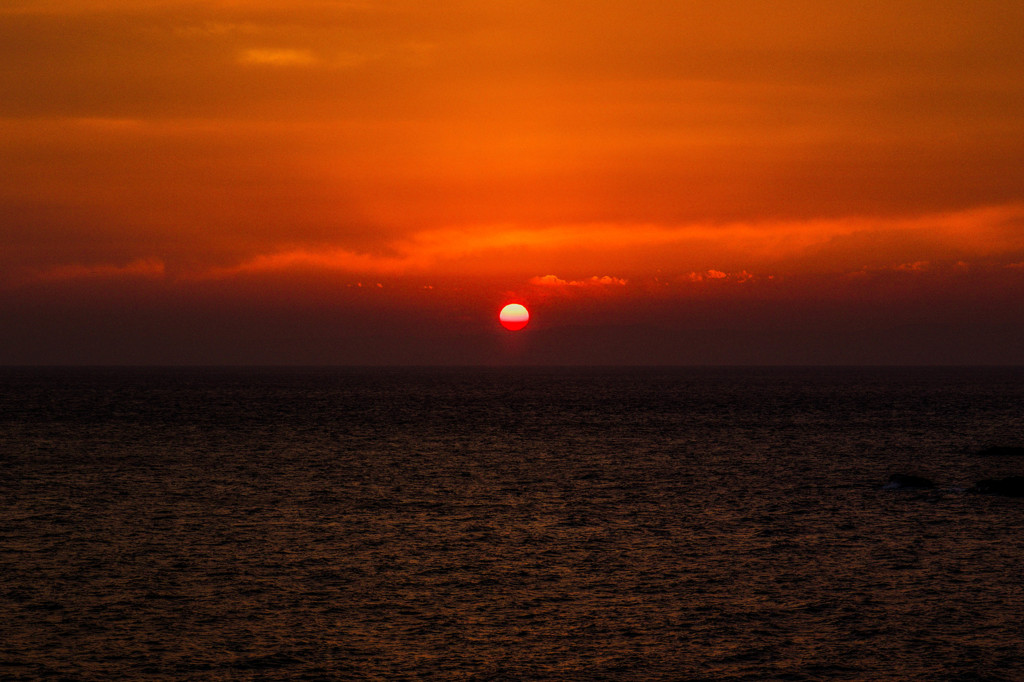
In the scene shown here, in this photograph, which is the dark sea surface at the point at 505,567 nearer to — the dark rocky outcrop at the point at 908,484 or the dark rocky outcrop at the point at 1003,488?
the dark rocky outcrop at the point at 908,484

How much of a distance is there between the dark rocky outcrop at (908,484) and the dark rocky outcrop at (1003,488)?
2.50 m

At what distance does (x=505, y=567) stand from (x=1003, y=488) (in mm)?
33063

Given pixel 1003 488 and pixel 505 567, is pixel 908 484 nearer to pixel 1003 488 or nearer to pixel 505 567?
pixel 1003 488

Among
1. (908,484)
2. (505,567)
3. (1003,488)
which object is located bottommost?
(908,484)

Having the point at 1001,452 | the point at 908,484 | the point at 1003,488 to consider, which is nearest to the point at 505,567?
the point at 908,484

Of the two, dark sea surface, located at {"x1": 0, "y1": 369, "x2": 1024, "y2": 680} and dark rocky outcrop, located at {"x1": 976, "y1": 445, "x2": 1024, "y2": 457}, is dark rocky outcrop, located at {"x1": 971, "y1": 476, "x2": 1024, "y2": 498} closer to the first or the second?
dark sea surface, located at {"x1": 0, "y1": 369, "x2": 1024, "y2": 680}

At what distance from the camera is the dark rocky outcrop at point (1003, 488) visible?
174 ft

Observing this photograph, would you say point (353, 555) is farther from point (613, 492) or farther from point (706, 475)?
point (706, 475)

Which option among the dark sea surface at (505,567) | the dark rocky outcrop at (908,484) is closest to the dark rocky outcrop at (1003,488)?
the dark sea surface at (505,567)

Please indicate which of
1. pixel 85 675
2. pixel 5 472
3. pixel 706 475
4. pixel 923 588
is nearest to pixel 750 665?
pixel 923 588

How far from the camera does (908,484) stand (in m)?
56.8

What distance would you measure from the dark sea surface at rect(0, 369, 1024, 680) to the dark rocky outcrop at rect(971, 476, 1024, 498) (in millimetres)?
1386

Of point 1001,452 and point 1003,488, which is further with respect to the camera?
point 1001,452

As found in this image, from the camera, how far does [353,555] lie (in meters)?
36.6
